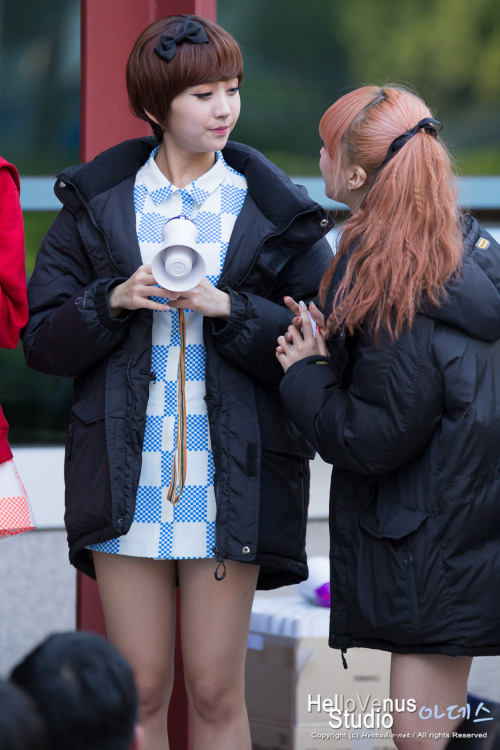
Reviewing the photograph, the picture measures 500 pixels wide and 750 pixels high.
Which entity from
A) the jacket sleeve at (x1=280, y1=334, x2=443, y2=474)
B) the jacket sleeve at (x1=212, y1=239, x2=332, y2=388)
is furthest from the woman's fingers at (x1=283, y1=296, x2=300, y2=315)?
the jacket sleeve at (x1=280, y1=334, x2=443, y2=474)

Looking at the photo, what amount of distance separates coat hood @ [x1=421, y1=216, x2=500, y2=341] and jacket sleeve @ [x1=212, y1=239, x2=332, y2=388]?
17.2 inches

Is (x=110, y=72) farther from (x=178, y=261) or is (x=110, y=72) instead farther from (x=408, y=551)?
(x=408, y=551)

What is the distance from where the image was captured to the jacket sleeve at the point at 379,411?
2.11 metres

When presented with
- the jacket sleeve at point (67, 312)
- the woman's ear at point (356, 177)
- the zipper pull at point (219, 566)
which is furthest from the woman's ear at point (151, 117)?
the zipper pull at point (219, 566)

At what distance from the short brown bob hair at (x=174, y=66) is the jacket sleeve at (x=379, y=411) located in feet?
2.39

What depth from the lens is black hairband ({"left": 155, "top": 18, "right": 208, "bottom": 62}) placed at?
2381 mm

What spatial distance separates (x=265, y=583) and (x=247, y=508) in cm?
29

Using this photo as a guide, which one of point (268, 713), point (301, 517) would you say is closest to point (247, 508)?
point (301, 517)

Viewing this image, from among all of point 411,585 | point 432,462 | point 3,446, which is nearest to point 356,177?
point 432,462

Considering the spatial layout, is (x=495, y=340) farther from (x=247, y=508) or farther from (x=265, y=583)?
(x=265, y=583)

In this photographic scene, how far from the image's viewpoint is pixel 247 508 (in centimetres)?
239

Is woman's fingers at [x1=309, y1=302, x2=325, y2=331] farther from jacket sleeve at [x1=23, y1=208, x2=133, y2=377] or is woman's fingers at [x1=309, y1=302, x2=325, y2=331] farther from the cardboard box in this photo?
the cardboard box

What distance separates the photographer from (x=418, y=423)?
212 centimetres

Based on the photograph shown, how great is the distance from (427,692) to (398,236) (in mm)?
913
